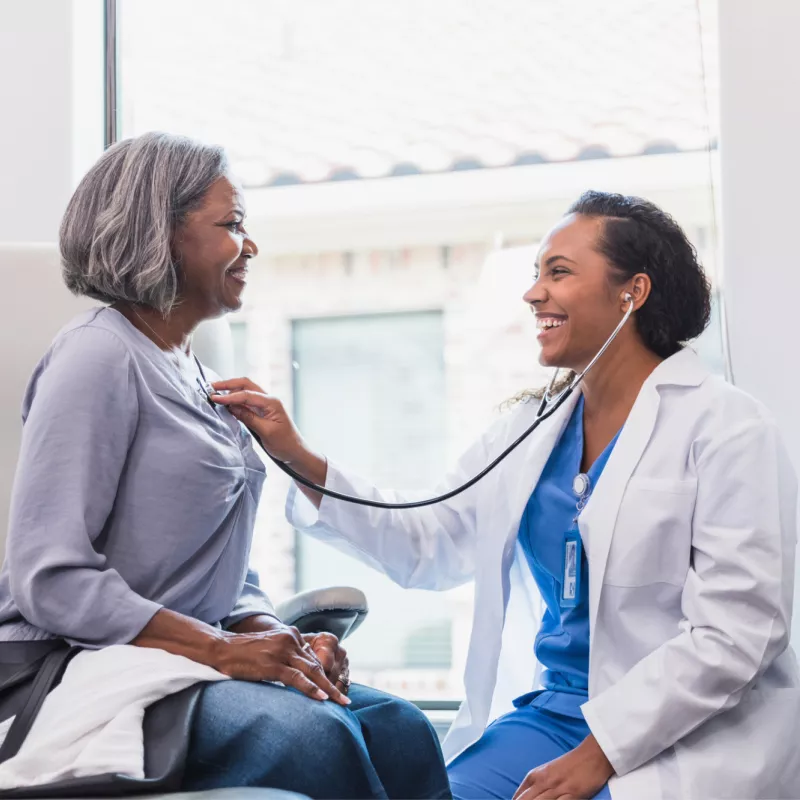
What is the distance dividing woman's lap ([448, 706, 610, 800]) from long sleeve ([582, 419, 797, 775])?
0.49ft

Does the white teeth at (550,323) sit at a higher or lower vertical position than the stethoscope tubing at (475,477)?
higher

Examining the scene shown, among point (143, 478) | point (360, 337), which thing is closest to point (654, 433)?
point (143, 478)

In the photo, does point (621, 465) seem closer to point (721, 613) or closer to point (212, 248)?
point (721, 613)

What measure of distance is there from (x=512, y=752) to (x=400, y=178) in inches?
62.1

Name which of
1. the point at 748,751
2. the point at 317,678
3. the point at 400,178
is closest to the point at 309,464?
the point at 317,678

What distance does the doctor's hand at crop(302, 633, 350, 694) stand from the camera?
54.4 inches

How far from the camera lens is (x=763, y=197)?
195cm

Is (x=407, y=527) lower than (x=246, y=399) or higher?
lower

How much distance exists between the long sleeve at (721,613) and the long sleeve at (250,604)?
19.8 inches

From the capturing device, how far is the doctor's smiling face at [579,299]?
1.66 metres

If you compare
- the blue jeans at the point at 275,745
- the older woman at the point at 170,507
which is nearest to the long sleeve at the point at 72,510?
the older woman at the point at 170,507

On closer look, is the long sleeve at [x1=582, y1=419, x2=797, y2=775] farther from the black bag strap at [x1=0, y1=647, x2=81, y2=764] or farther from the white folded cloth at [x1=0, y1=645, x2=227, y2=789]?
the black bag strap at [x1=0, y1=647, x2=81, y2=764]

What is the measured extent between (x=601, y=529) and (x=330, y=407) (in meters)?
1.33

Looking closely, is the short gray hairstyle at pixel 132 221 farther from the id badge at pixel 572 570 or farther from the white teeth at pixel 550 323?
the id badge at pixel 572 570
